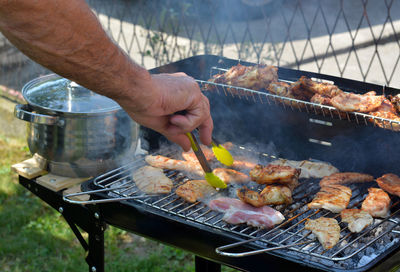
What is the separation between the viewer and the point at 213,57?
355 cm

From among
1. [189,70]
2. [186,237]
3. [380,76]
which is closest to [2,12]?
[186,237]

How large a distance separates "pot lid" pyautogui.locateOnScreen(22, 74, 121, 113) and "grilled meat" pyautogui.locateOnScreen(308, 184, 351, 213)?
1.37 metres

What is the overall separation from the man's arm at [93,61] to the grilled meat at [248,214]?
Answer: 1.47 feet

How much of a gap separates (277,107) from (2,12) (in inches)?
67.7

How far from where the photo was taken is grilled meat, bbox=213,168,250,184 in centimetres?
265

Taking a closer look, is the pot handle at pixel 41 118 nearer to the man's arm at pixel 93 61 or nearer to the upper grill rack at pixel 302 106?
the upper grill rack at pixel 302 106

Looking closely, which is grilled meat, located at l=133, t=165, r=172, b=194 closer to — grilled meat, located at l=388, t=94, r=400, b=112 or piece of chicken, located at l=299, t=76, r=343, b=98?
piece of chicken, located at l=299, t=76, r=343, b=98

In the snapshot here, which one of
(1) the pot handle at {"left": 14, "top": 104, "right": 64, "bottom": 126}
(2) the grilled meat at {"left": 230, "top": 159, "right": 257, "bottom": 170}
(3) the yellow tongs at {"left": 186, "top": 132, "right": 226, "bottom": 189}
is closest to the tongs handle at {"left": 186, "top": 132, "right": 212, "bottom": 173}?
(3) the yellow tongs at {"left": 186, "top": 132, "right": 226, "bottom": 189}

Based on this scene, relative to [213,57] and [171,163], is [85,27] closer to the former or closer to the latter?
[171,163]

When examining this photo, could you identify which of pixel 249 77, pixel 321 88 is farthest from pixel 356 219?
pixel 249 77

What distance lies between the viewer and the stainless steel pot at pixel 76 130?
2965 millimetres

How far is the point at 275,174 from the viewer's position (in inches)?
98.1

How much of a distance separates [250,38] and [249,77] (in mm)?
3302

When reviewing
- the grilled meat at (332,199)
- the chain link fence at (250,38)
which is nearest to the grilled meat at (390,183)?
the grilled meat at (332,199)
